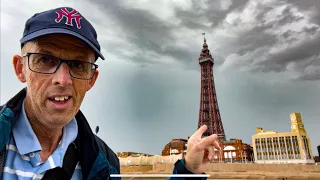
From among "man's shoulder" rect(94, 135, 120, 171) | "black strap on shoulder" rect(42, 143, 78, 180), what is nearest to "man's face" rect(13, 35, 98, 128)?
"black strap on shoulder" rect(42, 143, 78, 180)

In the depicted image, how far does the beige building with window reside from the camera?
53.8m

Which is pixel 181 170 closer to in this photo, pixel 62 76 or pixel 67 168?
pixel 67 168

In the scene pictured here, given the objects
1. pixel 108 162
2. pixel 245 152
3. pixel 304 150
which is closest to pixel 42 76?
pixel 108 162

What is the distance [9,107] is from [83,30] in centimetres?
62

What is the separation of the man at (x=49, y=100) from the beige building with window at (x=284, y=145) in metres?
60.7

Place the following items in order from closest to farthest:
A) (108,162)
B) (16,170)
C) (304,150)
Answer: (16,170) → (108,162) → (304,150)

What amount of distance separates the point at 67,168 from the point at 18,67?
693 mm

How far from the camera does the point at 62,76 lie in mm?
1180

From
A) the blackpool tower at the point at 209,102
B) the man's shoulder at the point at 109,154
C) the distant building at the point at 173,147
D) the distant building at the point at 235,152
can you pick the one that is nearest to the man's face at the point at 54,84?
the man's shoulder at the point at 109,154

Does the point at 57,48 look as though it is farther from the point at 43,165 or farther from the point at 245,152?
the point at 245,152

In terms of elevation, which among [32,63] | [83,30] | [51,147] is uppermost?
[83,30]

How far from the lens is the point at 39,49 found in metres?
1.17

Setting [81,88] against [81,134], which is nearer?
[81,88]

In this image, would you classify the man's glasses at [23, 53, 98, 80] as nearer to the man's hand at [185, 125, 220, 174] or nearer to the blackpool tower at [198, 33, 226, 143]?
the man's hand at [185, 125, 220, 174]
